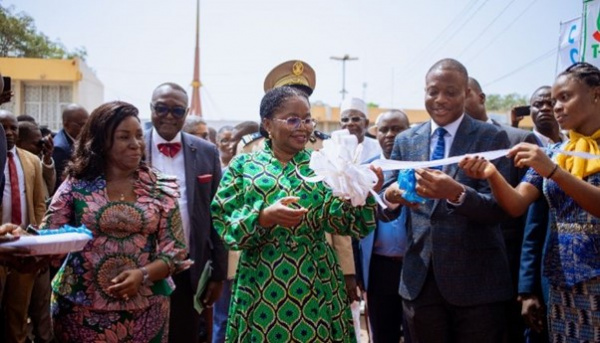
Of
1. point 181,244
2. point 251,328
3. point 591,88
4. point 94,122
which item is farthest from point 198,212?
point 591,88

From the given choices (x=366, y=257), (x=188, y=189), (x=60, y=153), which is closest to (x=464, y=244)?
(x=366, y=257)

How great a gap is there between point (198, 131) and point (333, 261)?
5582mm

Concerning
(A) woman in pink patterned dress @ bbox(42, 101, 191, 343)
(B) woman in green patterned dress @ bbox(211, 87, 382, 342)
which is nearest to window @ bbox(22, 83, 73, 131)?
(A) woman in pink patterned dress @ bbox(42, 101, 191, 343)

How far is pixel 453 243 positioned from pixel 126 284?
1941mm

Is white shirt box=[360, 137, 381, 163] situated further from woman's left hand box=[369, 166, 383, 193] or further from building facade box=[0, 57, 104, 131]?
building facade box=[0, 57, 104, 131]

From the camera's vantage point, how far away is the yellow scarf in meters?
3.11

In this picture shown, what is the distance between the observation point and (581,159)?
3.17 meters

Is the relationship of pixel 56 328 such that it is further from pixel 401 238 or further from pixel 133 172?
pixel 401 238

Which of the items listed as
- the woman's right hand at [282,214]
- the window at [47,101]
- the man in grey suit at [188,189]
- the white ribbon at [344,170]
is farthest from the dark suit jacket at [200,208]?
the window at [47,101]

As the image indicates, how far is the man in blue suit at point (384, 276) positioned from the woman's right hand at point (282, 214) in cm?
189

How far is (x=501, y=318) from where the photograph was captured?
3.53 meters

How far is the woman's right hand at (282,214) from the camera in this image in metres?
2.83

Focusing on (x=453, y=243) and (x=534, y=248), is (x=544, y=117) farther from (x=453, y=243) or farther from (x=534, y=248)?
(x=453, y=243)

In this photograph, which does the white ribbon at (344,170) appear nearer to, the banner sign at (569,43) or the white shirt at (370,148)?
the banner sign at (569,43)
